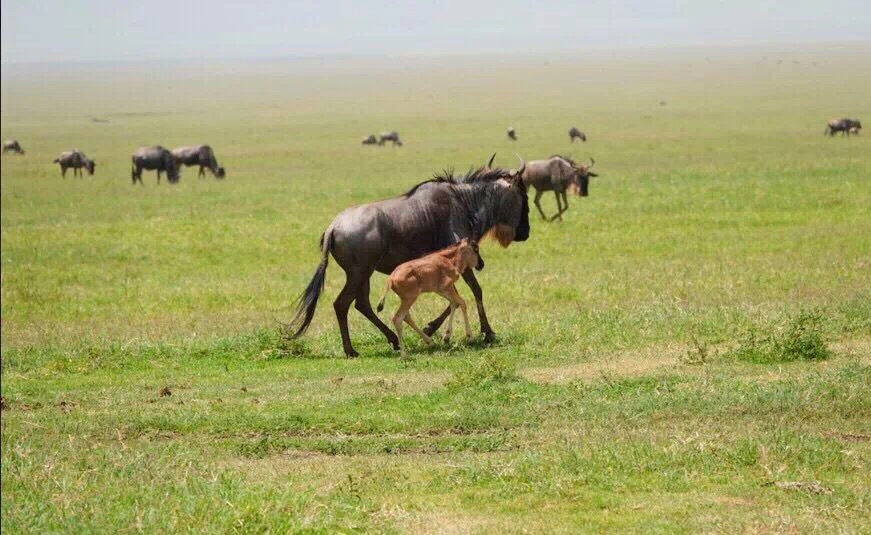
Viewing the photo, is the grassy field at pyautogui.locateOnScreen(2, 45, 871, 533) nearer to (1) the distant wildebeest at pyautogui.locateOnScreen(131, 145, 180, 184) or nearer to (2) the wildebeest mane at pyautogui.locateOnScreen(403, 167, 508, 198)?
(2) the wildebeest mane at pyautogui.locateOnScreen(403, 167, 508, 198)

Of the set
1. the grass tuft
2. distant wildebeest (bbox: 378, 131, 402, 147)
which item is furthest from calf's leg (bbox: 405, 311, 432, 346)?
distant wildebeest (bbox: 378, 131, 402, 147)

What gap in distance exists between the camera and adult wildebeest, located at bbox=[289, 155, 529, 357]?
1295 cm

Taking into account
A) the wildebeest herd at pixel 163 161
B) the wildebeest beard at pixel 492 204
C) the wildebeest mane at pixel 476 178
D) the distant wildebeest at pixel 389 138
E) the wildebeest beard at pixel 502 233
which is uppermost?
the wildebeest mane at pixel 476 178

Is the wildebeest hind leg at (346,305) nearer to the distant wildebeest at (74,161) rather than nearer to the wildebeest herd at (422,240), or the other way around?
the wildebeest herd at (422,240)

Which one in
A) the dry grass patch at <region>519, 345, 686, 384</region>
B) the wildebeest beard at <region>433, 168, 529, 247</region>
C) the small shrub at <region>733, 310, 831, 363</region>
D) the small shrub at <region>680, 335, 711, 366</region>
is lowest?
the dry grass patch at <region>519, 345, 686, 384</region>

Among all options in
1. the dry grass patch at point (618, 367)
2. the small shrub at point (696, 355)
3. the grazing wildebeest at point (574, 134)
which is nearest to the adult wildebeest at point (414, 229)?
the dry grass patch at point (618, 367)

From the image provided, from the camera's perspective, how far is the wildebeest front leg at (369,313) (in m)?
13.0

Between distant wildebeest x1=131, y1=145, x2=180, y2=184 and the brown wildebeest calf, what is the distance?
100 ft

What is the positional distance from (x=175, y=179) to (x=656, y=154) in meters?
16.1

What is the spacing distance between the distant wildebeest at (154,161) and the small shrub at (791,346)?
33002mm

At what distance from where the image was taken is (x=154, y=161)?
43469mm

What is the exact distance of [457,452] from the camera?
8.85 meters

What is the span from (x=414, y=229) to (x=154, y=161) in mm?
31734

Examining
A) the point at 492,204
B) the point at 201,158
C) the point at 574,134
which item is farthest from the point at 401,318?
the point at 574,134
